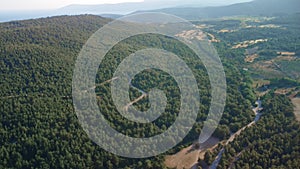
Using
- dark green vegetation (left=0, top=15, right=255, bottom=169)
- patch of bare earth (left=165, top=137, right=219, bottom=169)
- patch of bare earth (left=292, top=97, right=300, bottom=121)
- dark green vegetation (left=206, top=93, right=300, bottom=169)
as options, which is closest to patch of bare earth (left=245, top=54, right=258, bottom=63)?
dark green vegetation (left=0, top=15, right=255, bottom=169)

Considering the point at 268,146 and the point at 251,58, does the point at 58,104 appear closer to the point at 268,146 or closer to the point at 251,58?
the point at 268,146

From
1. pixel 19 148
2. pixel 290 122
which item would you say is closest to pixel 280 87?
pixel 290 122

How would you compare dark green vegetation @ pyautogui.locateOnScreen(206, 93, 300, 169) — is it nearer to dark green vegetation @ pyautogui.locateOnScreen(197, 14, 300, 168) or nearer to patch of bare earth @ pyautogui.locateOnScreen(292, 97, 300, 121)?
dark green vegetation @ pyautogui.locateOnScreen(197, 14, 300, 168)

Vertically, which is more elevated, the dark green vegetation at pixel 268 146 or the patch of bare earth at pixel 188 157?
the dark green vegetation at pixel 268 146

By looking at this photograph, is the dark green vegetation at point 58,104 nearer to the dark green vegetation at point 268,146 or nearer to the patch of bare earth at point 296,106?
the dark green vegetation at point 268,146

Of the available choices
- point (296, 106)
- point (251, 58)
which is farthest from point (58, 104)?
point (251, 58)

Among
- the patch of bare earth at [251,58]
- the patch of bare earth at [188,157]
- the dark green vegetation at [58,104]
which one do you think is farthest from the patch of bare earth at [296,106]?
the patch of bare earth at [251,58]

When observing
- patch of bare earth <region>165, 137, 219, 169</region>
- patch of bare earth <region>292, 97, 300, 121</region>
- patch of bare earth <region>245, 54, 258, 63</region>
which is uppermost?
patch of bare earth <region>245, 54, 258, 63</region>

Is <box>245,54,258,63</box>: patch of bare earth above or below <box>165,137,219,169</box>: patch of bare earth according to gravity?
above
